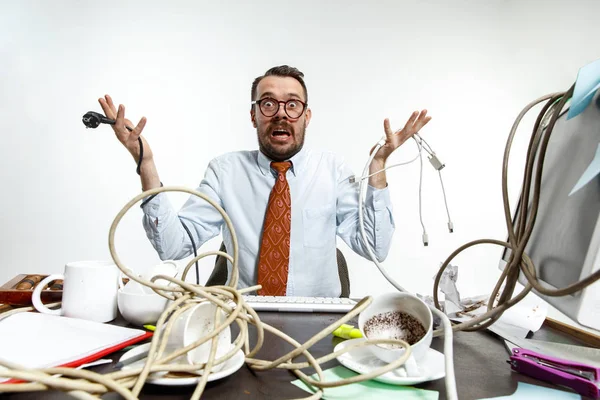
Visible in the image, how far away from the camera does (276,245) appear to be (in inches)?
56.8

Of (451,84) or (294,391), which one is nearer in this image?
(294,391)

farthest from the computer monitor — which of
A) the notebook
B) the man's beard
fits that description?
the man's beard

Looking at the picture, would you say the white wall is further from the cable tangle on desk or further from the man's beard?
the cable tangle on desk

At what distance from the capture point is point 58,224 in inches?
80.0

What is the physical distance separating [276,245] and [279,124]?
0.50 metres

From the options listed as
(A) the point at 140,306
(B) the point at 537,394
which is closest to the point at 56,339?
(A) the point at 140,306

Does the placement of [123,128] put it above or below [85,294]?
above

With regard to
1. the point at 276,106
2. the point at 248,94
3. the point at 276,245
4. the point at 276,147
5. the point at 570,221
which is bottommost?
the point at 276,245

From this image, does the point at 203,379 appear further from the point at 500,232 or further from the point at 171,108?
the point at 500,232

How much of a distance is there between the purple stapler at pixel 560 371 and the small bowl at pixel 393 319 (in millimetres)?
116

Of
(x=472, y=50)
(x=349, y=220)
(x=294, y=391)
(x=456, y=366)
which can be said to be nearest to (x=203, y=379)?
(x=294, y=391)

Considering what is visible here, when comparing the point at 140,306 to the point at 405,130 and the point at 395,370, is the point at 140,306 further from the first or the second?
the point at 405,130

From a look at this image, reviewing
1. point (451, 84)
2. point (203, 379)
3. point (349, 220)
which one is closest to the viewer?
point (203, 379)

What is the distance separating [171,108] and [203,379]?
6.57 ft
